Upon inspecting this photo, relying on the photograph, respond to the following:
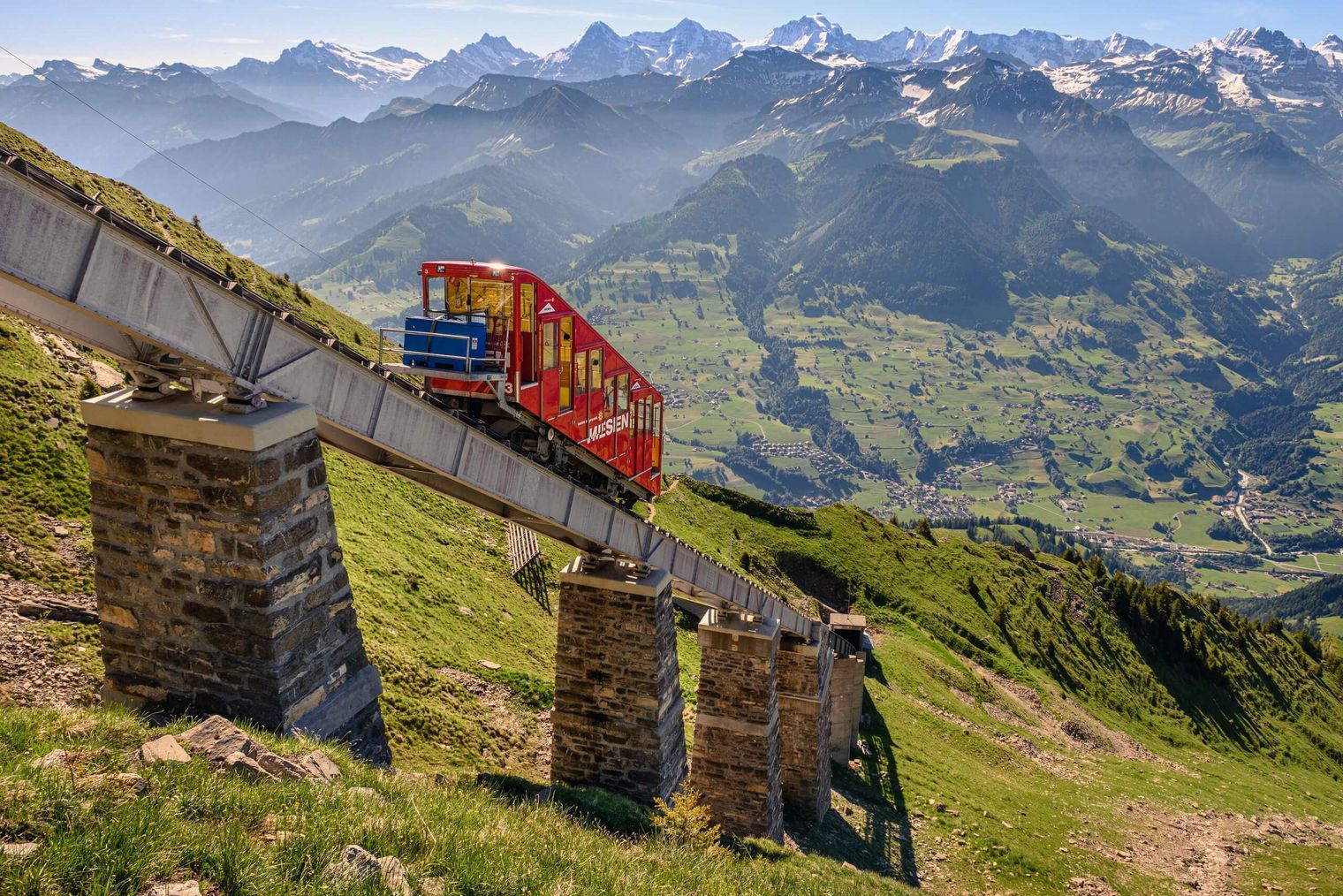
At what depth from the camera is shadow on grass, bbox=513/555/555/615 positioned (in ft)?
107

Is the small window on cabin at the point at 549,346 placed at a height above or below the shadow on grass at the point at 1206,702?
above

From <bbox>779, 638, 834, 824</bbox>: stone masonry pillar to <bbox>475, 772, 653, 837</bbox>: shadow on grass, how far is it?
11099mm

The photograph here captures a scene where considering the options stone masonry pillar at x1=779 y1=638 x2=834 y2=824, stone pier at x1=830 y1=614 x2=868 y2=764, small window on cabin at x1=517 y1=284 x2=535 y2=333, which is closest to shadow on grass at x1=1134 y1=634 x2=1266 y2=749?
stone pier at x1=830 y1=614 x2=868 y2=764

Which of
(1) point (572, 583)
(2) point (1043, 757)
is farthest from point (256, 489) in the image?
(2) point (1043, 757)

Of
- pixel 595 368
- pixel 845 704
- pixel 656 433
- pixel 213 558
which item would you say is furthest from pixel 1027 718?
pixel 213 558

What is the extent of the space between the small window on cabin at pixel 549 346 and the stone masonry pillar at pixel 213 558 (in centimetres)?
806

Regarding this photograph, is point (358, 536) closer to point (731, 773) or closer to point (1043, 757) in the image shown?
point (731, 773)

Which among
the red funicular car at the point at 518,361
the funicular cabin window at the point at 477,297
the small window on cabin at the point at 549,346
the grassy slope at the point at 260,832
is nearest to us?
the grassy slope at the point at 260,832

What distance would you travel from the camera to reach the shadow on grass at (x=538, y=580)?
107 feet

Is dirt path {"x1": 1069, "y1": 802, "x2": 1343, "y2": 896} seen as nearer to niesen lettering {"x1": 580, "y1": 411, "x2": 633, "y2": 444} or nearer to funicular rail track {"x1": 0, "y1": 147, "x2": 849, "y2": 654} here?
niesen lettering {"x1": 580, "y1": 411, "x2": 633, "y2": 444}

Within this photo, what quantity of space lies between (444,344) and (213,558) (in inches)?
316

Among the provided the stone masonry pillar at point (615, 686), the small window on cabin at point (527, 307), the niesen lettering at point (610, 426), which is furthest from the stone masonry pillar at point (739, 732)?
the small window on cabin at point (527, 307)

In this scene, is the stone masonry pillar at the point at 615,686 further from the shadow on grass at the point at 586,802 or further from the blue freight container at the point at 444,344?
the blue freight container at the point at 444,344

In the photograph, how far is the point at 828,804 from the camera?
28.1 m
